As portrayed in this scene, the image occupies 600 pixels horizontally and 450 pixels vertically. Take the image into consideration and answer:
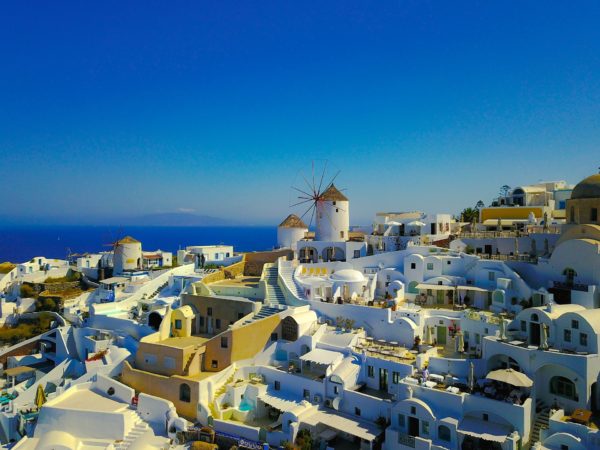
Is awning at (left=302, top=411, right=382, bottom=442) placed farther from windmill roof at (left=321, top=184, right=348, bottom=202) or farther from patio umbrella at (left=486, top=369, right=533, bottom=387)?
windmill roof at (left=321, top=184, right=348, bottom=202)

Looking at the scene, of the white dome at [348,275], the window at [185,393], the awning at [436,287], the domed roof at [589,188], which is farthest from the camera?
the white dome at [348,275]

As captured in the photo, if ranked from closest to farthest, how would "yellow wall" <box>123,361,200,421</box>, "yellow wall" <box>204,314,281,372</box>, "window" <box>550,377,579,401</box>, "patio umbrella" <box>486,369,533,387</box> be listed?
"patio umbrella" <box>486,369,533,387</box> → "window" <box>550,377,579,401</box> → "yellow wall" <box>123,361,200,421</box> → "yellow wall" <box>204,314,281,372</box>

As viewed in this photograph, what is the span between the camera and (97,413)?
82.3 ft

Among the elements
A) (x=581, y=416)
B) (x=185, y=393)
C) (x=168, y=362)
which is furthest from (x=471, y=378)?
(x=168, y=362)

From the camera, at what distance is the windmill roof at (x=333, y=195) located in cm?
4247

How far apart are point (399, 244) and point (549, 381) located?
61.7ft

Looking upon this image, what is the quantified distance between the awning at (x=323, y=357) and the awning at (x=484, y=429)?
735 centimetres

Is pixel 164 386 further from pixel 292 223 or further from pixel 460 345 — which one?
pixel 292 223

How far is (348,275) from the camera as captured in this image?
32938 mm

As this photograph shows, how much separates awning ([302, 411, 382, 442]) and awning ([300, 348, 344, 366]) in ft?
8.62

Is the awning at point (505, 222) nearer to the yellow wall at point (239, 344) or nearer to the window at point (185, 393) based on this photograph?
the yellow wall at point (239, 344)

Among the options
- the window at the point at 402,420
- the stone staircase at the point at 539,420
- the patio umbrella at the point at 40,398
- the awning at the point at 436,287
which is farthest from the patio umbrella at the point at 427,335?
the patio umbrella at the point at 40,398

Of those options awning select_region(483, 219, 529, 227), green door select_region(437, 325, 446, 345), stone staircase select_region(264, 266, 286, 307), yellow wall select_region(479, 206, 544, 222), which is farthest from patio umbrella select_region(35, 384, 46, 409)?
yellow wall select_region(479, 206, 544, 222)

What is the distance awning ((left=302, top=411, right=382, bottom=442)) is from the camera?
2144 centimetres
